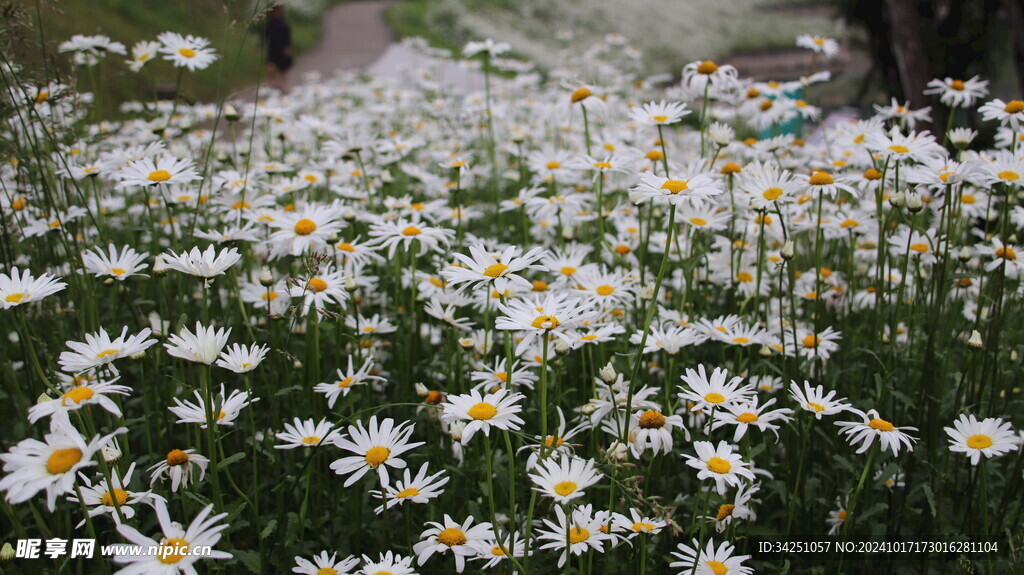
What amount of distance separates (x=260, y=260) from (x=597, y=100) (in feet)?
5.09

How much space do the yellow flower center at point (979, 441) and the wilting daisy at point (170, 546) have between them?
1.66 meters

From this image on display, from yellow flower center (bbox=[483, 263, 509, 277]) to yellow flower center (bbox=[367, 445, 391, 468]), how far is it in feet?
1.46

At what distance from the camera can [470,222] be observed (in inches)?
159

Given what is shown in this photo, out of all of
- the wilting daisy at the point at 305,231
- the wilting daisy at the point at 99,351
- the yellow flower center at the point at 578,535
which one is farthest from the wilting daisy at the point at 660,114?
the wilting daisy at the point at 99,351

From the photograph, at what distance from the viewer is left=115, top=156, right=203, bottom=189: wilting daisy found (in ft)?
6.59

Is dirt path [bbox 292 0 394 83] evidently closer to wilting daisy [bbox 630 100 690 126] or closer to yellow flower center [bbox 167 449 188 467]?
wilting daisy [bbox 630 100 690 126]

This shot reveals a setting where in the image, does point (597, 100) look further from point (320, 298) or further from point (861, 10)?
point (861, 10)

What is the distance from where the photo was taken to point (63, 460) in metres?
1.14

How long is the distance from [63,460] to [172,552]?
23 cm

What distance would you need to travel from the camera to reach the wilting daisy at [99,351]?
145 cm

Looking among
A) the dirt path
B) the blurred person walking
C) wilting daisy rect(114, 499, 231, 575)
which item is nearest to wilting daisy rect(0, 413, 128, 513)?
wilting daisy rect(114, 499, 231, 575)

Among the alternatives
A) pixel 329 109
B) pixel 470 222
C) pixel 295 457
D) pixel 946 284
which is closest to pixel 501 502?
pixel 295 457

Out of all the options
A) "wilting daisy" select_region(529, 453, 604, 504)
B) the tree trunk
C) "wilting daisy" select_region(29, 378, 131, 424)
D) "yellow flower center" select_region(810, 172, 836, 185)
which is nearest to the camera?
"wilting daisy" select_region(29, 378, 131, 424)

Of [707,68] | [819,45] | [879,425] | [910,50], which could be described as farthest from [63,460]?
[910,50]
